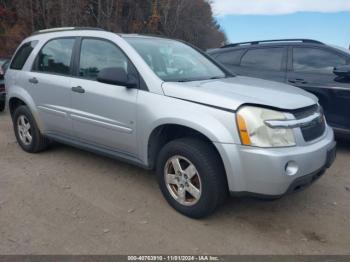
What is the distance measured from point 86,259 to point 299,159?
1.86 m

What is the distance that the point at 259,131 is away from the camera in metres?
2.97

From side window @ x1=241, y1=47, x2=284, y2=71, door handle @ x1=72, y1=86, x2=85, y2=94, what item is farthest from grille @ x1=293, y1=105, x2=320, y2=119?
side window @ x1=241, y1=47, x2=284, y2=71

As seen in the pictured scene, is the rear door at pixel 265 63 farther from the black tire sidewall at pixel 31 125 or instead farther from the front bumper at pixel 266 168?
the black tire sidewall at pixel 31 125

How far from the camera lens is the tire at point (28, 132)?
509 cm

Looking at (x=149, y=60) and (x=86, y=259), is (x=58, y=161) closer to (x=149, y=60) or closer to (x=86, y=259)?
(x=149, y=60)

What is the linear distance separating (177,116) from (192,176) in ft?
1.85

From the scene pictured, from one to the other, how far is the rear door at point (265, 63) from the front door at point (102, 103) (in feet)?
9.66

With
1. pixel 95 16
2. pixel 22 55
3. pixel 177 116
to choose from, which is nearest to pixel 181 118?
pixel 177 116

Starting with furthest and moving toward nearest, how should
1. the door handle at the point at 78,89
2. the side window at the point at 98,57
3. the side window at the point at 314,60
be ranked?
1. the side window at the point at 314,60
2. the door handle at the point at 78,89
3. the side window at the point at 98,57

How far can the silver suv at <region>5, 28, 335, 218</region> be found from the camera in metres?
3.00

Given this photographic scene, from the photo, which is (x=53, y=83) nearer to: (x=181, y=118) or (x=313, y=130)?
(x=181, y=118)

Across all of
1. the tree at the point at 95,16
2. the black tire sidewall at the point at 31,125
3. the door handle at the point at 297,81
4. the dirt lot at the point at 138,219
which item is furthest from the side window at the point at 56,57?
the tree at the point at 95,16

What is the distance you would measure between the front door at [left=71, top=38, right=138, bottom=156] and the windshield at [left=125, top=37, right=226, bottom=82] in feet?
0.78

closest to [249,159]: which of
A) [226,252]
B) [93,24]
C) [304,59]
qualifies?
Result: [226,252]
